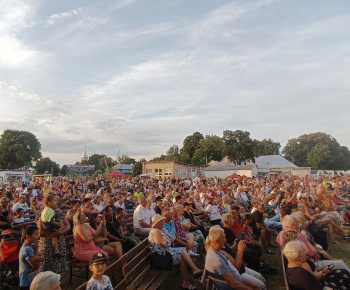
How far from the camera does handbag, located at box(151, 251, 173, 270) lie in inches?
197

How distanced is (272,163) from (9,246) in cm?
5792

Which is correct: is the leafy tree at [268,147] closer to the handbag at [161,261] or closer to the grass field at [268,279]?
the grass field at [268,279]

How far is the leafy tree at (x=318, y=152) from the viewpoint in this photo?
6419cm

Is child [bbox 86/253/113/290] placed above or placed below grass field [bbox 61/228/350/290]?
above

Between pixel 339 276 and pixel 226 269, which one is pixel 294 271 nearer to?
pixel 226 269

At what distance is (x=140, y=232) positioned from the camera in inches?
290

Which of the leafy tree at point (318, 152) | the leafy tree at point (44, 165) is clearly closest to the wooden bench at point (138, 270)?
the leafy tree at point (318, 152)

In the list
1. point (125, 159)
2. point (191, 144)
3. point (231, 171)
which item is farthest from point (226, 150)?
point (125, 159)

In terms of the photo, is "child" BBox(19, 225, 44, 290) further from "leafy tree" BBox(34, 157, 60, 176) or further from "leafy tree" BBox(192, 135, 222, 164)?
"leafy tree" BBox(34, 157, 60, 176)

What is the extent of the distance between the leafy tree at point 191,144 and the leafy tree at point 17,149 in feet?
110

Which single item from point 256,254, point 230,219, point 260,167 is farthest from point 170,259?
point 260,167

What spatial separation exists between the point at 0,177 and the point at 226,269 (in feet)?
96.0

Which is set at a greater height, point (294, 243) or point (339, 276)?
point (294, 243)

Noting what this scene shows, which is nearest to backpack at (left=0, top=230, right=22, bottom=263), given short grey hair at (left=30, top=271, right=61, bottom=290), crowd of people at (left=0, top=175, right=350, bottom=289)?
crowd of people at (left=0, top=175, right=350, bottom=289)
